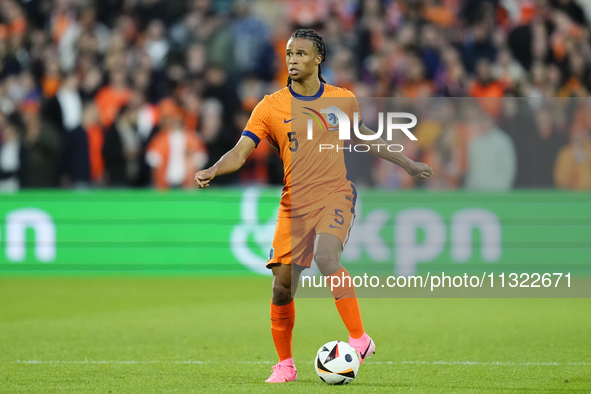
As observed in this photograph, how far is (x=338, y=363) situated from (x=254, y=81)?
8.17 m

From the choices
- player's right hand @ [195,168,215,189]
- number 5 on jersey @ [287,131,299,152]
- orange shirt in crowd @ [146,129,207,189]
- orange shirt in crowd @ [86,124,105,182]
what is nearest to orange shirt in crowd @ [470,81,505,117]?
orange shirt in crowd @ [146,129,207,189]

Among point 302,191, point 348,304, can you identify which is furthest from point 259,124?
point 348,304

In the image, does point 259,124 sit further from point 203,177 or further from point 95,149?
point 95,149

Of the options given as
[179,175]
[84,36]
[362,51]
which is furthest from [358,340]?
Result: [84,36]

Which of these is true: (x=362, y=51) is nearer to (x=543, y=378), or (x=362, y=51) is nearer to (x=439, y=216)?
(x=439, y=216)

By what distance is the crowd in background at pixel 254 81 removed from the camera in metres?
11.7

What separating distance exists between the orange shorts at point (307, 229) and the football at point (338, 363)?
1.73 feet

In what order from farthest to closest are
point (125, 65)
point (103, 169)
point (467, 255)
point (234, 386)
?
point (125, 65), point (103, 169), point (467, 255), point (234, 386)

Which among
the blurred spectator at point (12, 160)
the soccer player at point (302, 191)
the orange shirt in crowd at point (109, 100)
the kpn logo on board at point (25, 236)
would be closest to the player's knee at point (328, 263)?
the soccer player at point (302, 191)

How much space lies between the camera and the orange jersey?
5.48 meters

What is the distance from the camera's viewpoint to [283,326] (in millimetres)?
5539

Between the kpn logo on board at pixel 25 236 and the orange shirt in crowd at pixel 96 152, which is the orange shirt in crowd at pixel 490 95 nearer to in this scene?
the orange shirt in crowd at pixel 96 152

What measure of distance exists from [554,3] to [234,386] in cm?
1074

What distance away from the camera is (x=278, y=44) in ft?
46.5
